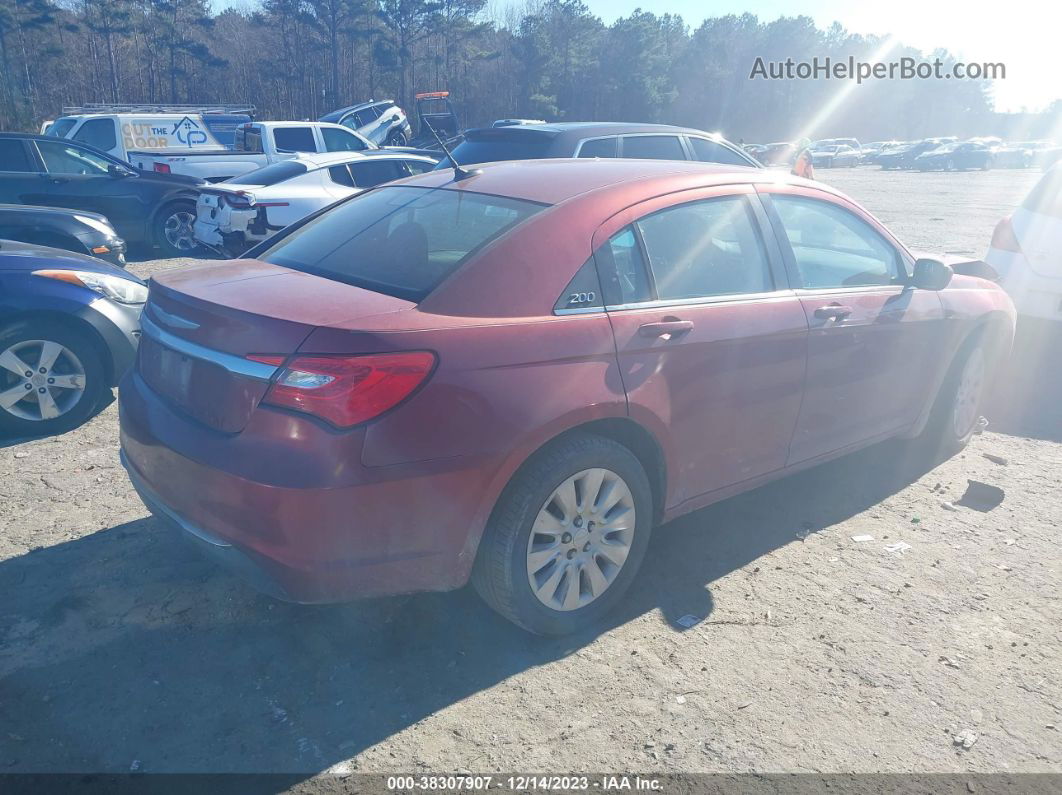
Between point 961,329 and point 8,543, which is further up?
point 961,329

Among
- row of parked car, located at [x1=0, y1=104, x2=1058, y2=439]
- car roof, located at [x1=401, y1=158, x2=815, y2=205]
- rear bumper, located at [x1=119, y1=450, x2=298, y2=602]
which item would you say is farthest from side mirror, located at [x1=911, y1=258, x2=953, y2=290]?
row of parked car, located at [x1=0, y1=104, x2=1058, y2=439]

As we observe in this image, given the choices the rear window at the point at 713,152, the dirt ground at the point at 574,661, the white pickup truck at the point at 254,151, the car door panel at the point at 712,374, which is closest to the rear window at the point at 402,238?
the car door panel at the point at 712,374

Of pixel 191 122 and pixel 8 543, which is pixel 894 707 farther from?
pixel 191 122

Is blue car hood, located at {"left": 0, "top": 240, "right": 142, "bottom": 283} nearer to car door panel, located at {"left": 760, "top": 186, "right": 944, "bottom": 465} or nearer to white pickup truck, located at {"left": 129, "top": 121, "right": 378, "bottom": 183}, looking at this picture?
car door panel, located at {"left": 760, "top": 186, "right": 944, "bottom": 465}

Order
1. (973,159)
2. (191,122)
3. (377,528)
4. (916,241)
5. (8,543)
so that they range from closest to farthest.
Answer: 1. (377,528)
2. (8,543)
3. (916,241)
4. (191,122)
5. (973,159)

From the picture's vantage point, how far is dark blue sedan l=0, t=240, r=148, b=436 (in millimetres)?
5023

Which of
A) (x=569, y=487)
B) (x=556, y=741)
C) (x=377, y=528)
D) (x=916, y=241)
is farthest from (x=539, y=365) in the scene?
(x=916, y=241)

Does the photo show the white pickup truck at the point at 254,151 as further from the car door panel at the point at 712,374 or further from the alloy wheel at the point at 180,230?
the car door panel at the point at 712,374

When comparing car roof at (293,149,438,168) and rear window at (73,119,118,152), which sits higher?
car roof at (293,149,438,168)

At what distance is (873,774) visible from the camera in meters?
2.65

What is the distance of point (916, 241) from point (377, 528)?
47.9 feet

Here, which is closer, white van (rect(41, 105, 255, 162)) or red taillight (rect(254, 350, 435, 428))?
red taillight (rect(254, 350, 435, 428))

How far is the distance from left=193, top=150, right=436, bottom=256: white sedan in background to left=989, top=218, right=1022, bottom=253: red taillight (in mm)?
6899

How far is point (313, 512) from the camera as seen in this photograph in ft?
8.55
